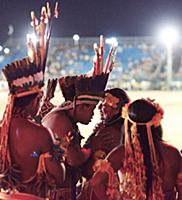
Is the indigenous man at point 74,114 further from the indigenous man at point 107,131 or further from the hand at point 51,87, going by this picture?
the hand at point 51,87

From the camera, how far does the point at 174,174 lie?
10.5ft

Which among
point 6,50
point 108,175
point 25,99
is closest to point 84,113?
point 25,99

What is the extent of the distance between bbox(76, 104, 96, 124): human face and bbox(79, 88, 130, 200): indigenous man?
19 centimetres

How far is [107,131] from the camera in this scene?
4.20 meters

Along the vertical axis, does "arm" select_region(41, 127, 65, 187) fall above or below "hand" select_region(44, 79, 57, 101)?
below

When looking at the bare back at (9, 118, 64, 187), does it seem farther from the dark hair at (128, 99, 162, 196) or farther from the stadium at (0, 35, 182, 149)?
the stadium at (0, 35, 182, 149)

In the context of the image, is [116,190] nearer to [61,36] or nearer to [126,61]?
[126,61]

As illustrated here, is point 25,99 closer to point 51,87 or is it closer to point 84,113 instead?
point 84,113

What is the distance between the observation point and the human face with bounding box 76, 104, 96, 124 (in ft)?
14.3

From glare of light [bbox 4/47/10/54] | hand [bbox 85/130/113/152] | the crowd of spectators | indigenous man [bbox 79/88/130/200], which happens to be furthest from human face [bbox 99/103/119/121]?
glare of light [bbox 4/47/10/54]

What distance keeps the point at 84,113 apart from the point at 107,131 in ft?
0.98

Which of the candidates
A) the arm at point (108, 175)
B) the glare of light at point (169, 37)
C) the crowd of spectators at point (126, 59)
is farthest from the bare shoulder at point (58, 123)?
the crowd of spectators at point (126, 59)

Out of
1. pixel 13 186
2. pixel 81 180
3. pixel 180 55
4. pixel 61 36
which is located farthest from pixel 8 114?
pixel 61 36

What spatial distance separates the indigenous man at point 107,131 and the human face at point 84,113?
19 centimetres
